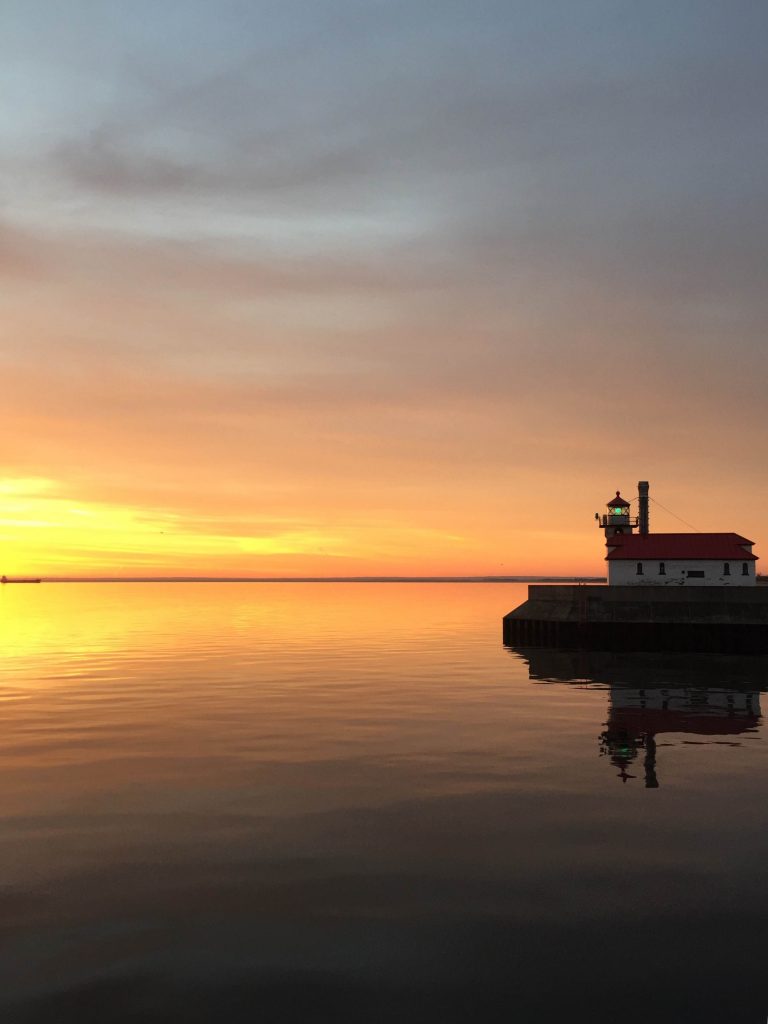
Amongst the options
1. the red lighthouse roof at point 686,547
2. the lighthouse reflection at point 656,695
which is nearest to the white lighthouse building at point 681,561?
the red lighthouse roof at point 686,547

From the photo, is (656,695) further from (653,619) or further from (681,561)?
(681,561)

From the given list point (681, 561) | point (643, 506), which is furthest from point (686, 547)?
point (643, 506)

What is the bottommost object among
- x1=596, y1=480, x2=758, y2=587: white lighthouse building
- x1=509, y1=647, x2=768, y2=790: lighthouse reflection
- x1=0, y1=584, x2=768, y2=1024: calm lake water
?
x1=509, y1=647, x2=768, y2=790: lighthouse reflection

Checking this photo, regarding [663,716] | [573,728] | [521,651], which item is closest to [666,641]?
[521,651]

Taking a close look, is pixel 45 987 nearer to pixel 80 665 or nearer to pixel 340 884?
pixel 340 884

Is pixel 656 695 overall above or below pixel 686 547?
below

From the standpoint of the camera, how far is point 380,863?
14.4m

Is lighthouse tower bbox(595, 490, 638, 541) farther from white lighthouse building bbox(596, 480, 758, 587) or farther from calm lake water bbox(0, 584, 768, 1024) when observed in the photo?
calm lake water bbox(0, 584, 768, 1024)

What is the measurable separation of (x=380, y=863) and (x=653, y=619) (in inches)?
1904

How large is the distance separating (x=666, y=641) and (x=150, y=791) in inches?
1839

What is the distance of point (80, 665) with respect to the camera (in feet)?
157

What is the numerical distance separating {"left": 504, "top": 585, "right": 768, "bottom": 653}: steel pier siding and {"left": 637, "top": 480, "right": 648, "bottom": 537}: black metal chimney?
51.8 ft

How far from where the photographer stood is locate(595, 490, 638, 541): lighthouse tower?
77.8 metres

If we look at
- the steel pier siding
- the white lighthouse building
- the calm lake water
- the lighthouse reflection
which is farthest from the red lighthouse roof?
the calm lake water
